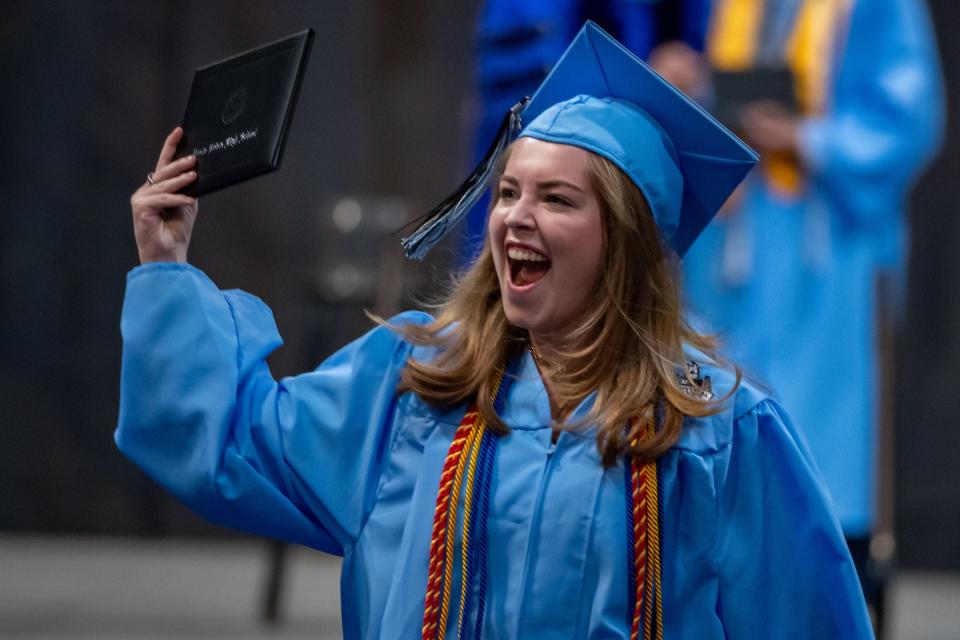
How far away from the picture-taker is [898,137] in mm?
5184

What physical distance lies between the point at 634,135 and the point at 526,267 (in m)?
0.30

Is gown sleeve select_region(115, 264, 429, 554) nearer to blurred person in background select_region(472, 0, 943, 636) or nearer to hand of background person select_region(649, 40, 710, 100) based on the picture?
blurred person in background select_region(472, 0, 943, 636)

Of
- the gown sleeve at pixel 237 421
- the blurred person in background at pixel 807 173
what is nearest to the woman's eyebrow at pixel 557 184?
the gown sleeve at pixel 237 421

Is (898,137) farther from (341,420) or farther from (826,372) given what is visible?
(341,420)

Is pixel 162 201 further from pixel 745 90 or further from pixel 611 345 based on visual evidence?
pixel 745 90

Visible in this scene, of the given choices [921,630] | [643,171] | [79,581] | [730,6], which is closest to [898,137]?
[730,6]

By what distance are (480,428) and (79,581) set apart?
385cm

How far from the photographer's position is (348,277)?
21.1ft

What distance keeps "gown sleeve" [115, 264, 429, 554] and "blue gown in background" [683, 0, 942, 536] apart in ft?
7.75

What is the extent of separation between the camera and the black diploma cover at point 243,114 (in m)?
2.74

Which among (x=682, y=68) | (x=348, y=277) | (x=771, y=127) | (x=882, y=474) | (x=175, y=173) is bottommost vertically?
(x=882, y=474)

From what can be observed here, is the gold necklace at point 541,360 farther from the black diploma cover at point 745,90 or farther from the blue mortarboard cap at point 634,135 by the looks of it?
the black diploma cover at point 745,90

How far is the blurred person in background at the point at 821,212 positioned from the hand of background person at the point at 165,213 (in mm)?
2463

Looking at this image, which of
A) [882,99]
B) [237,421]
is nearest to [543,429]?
[237,421]
